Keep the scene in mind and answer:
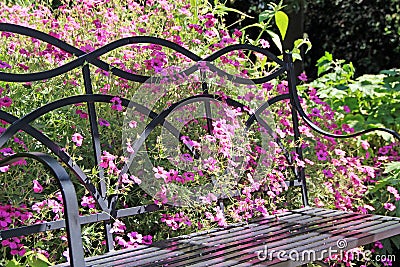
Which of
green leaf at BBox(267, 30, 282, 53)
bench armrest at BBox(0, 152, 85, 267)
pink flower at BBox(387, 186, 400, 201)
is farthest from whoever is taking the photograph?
green leaf at BBox(267, 30, 282, 53)

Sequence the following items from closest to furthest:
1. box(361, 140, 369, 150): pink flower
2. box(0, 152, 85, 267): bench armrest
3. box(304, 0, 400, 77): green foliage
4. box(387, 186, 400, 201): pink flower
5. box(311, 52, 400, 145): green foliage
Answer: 1. box(0, 152, 85, 267): bench armrest
2. box(387, 186, 400, 201): pink flower
3. box(361, 140, 369, 150): pink flower
4. box(311, 52, 400, 145): green foliage
5. box(304, 0, 400, 77): green foliage

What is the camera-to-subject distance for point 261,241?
6.68ft

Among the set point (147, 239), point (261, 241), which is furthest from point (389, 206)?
point (147, 239)

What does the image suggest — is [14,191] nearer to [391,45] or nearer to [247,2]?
[247,2]

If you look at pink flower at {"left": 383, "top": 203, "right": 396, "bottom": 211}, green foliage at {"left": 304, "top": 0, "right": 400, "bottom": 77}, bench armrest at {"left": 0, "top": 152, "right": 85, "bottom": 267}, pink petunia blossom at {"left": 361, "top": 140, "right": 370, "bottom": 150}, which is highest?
green foliage at {"left": 304, "top": 0, "right": 400, "bottom": 77}

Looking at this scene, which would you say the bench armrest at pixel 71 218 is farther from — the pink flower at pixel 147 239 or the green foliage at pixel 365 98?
the green foliage at pixel 365 98

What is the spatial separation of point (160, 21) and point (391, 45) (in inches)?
212

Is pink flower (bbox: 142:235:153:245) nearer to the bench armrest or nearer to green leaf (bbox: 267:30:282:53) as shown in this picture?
the bench armrest

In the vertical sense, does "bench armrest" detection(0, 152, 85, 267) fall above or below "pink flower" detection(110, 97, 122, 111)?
Answer: below

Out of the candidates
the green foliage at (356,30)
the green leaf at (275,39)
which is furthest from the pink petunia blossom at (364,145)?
the green foliage at (356,30)

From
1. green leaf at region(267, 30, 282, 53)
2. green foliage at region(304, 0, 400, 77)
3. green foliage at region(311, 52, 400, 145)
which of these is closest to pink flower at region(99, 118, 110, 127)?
green leaf at region(267, 30, 282, 53)

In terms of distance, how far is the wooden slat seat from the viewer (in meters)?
1.84

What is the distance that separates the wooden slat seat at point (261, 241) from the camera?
72.6 inches

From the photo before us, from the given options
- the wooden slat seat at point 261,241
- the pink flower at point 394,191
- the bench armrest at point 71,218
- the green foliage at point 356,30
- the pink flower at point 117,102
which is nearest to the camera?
the bench armrest at point 71,218
